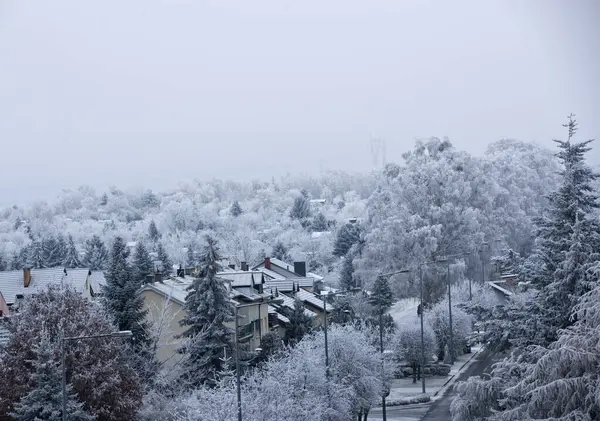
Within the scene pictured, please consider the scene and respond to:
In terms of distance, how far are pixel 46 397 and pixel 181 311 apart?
64.2ft

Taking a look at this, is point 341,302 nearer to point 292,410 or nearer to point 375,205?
point 375,205

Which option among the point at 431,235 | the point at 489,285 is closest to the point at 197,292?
the point at 431,235

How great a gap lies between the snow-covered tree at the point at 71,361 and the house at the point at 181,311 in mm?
8979

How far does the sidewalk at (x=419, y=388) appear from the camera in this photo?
50963 mm

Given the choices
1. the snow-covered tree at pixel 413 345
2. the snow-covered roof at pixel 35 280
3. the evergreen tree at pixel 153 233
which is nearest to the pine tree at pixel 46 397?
the snow-covered roof at pixel 35 280

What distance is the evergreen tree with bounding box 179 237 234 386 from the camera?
130 feet

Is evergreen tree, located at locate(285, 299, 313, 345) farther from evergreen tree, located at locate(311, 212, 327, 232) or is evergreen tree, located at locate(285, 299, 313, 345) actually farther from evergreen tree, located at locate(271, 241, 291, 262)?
evergreen tree, located at locate(311, 212, 327, 232)

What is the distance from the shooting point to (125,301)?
1631 inches

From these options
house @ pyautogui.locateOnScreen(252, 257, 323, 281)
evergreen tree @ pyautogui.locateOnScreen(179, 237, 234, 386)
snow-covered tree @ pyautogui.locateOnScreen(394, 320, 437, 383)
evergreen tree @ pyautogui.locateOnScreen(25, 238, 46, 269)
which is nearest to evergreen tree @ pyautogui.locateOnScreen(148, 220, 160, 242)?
evergreen tree @ pyautogui.locateOnScreen(25, 238, 46, 269)

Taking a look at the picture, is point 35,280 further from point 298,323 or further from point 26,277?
point 298,323

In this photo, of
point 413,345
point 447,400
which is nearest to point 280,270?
point 413,345

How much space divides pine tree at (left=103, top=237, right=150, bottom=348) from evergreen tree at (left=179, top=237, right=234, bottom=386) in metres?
1.95

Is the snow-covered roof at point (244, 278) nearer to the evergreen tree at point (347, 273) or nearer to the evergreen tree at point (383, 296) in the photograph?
the evergreen tree at point (383, 296)

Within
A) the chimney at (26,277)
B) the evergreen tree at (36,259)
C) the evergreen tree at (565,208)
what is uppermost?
the evergreen tree at (565,208)
